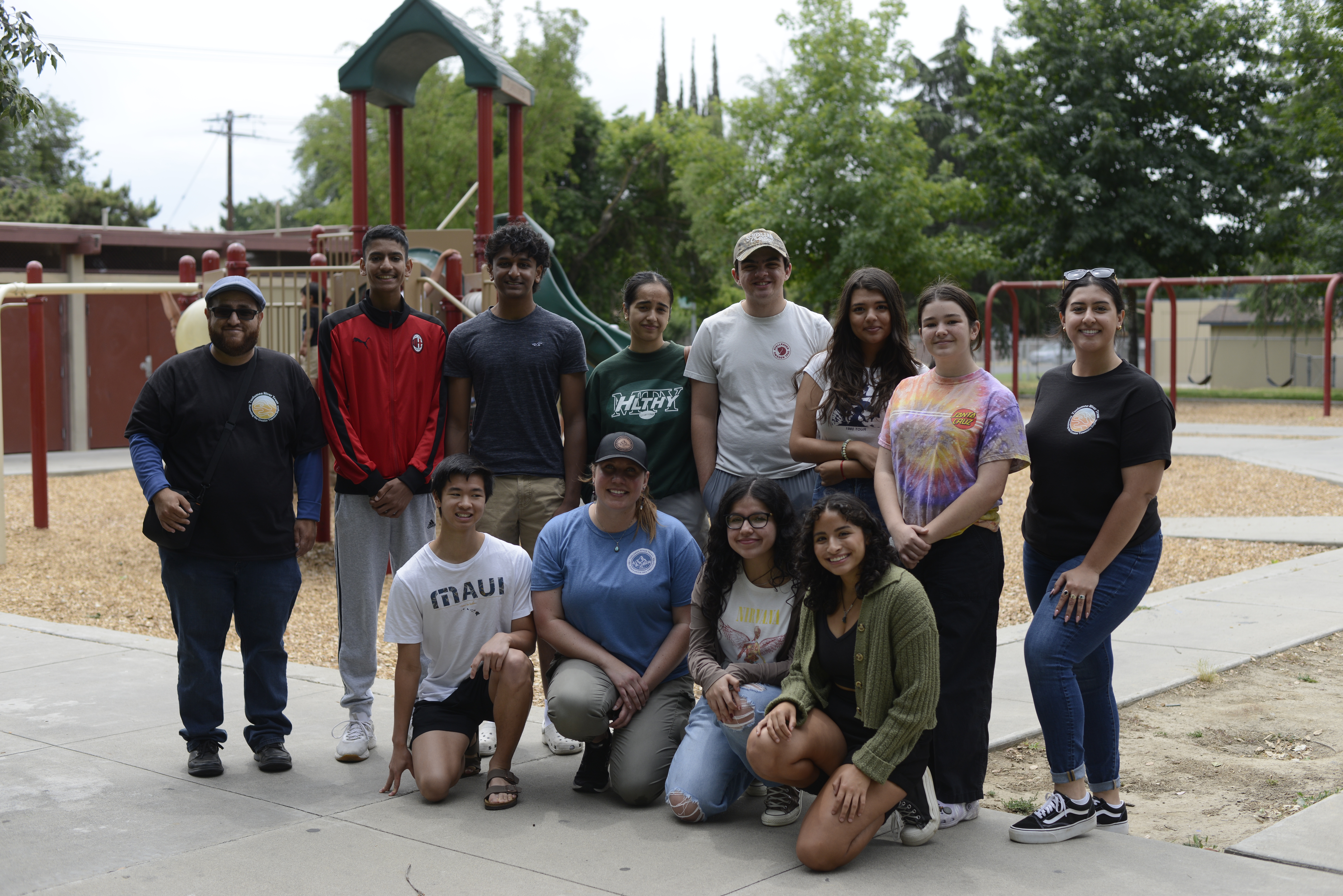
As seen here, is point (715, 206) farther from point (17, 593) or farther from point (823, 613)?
point (823, 613)

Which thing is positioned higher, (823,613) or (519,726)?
(823,613)

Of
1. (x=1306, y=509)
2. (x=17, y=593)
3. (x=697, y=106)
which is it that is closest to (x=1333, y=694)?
(x=1306, y=509)

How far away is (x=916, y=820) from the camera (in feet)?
12.2

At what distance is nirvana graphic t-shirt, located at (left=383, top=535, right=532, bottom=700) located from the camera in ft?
14.3

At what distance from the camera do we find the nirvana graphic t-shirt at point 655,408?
4773 mm

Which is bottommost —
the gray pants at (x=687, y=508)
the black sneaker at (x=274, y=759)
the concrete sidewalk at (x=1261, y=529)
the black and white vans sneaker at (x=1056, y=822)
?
the black sneaker at (x=274, y=759)

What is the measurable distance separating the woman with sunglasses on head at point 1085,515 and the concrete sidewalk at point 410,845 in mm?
249

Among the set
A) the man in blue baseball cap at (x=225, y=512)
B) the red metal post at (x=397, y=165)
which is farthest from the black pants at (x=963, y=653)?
the red metal post at (x=397, y=165)

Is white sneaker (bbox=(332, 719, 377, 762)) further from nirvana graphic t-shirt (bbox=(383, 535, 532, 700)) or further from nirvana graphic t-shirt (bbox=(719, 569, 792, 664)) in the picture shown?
nirvana graphic t-shirt (bbox=(719, 569, 792, 664))

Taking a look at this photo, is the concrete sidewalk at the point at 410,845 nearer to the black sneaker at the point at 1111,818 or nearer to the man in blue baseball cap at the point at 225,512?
the black sneaker at the point at 1111,818

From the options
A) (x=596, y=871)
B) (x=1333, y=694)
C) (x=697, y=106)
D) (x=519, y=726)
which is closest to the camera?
(x=596, y=871)

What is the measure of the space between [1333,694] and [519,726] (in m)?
3.79

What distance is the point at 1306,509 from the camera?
11.5 m

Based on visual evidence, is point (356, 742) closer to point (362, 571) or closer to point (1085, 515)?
point (362, 571)
